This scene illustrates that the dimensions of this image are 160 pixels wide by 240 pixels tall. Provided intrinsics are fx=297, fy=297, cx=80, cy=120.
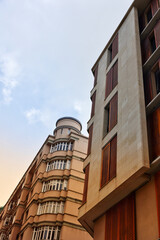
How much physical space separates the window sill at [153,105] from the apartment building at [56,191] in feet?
56.8

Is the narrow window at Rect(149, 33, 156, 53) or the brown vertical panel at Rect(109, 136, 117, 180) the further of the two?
the narrow window at Rect(149, 33, 156, 53)

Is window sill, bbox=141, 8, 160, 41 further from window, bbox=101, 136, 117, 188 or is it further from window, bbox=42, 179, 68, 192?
window, bbox=42, 179, 68, 192

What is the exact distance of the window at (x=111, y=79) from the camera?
877 inches

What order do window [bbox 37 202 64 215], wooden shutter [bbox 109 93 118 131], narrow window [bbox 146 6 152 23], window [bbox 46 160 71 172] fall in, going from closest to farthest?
wooden shutter [bbox 109 93 118 131], narrow window [bbox 146 6 152 23], window [bbox 37 202 64 215], window [bbox 46 160 71 172]

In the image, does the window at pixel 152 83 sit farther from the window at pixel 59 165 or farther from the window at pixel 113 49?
the window at pixel 59 165

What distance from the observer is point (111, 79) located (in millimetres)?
23031

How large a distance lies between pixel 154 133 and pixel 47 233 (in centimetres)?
1819

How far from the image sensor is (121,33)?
80.3 ft

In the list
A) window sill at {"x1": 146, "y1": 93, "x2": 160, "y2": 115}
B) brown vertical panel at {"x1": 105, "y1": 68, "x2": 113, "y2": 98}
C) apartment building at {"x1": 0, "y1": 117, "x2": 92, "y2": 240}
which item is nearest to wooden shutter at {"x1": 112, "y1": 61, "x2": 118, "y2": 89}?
brown vertical panel at {"x1": 105, "y1": 68, "x2": 113, "y2": 98}

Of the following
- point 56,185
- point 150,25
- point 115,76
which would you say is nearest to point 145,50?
point 150,25

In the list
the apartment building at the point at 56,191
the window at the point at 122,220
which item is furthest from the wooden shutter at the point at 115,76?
the apartment building at the point at 56,191

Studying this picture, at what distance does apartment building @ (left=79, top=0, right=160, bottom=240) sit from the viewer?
14797mm

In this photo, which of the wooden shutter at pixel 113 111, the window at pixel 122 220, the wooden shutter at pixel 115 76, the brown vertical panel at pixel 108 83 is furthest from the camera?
the brown vertical panel at pixel 108 83

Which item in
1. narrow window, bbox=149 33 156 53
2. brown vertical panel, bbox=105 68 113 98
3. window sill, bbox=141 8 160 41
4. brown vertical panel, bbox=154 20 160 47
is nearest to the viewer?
brown vertical panel, bbox=154 20 160 47
